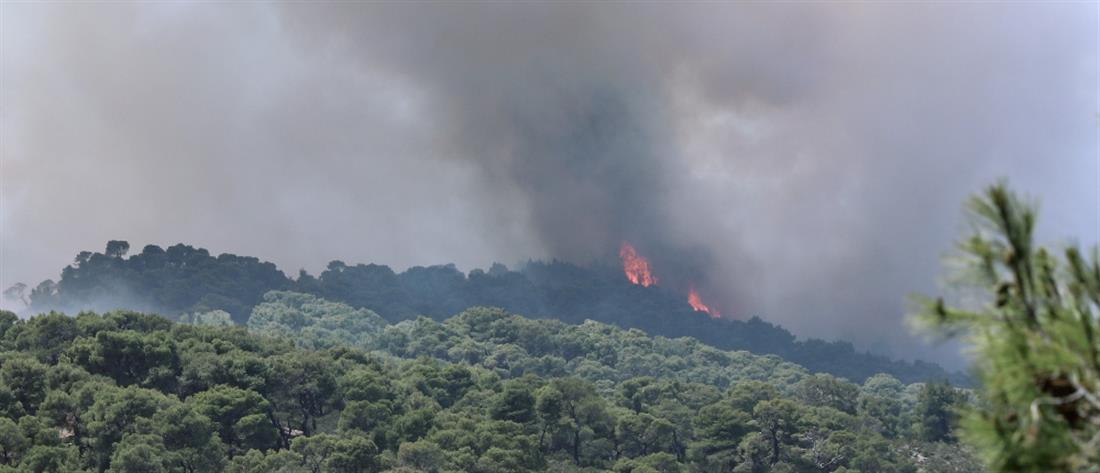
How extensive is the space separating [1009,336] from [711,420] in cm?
8565

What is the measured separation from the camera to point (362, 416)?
81.9 meters

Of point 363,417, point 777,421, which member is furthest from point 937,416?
point 363,417

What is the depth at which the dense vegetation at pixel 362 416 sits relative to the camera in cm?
6869

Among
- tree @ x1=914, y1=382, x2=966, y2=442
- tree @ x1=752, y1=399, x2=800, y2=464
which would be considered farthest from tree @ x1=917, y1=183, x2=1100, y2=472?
tree @ x1=914, y1=382, x2=966, y2=442

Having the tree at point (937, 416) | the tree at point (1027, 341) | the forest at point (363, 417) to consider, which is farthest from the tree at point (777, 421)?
the tree at point (1027, 341)

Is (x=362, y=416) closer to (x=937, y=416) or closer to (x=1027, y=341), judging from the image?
(x=937, y=416)

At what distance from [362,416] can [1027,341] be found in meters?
76.4

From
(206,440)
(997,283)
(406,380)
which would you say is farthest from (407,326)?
(997,283)

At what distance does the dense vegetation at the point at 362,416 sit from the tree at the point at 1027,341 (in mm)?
Result: 57871

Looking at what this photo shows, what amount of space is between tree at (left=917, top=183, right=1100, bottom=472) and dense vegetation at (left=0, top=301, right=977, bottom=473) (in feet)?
190

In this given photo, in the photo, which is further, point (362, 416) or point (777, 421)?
point (777, 421)

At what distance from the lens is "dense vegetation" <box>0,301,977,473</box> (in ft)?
225

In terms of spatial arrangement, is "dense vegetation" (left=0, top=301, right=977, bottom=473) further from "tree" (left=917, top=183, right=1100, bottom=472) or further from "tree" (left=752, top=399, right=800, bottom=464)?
"tree" (left=917, top=183, right=1100, bottom=472)

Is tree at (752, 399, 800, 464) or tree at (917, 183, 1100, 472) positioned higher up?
tree at (752, 399, 800, 464)
